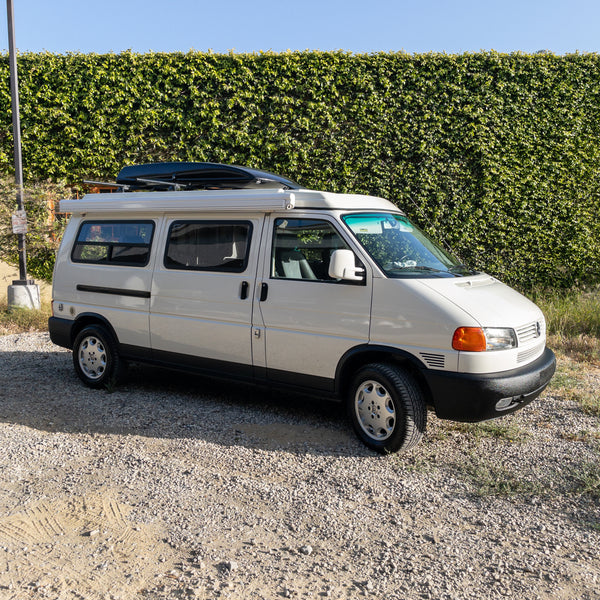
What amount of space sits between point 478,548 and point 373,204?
9.76 feet

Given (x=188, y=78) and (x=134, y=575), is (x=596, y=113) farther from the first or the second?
(x=134, y=575)

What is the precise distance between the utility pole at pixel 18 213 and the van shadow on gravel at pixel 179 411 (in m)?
3.81

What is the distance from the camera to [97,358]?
6309 millimetres

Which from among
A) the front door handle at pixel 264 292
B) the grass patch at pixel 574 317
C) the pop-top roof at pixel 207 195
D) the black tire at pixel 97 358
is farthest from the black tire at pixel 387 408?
the grass patch at pixel 574 317

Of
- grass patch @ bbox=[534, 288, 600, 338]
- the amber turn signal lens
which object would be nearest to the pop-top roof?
the amber turn signal lens

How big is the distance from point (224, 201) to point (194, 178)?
998 millimetres

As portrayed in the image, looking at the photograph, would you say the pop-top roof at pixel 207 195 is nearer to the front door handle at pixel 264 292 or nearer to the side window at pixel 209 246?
the side window at pixel 209 246

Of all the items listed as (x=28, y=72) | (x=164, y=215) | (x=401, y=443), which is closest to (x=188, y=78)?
(x=28, y=72)

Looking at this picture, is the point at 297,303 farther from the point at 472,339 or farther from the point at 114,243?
the point at 114,243

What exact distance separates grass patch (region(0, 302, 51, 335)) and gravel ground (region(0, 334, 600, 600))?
453 centimetres

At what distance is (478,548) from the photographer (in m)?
3.19

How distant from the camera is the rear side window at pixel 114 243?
5.92m

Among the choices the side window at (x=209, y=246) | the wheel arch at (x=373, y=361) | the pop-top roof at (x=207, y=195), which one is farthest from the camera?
the side window at (x=209, y=246)

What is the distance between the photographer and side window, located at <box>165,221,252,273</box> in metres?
5.23
